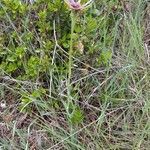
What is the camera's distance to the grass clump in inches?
65.0

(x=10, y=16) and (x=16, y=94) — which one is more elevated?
(x=10, y=16)

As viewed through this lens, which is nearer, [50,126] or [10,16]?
[50,126]

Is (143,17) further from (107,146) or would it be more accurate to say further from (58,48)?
(107,146)

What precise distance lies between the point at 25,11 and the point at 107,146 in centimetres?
69

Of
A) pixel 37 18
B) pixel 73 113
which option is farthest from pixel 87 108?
pixel 37 18

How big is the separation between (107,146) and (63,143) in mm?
168

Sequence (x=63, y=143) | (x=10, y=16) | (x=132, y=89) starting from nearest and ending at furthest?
(x=63, y=143), (x=132, y=89), (x=10, y=16)

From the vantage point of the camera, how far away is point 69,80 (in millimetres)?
1631

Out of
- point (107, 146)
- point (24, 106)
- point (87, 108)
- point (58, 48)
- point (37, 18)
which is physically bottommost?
point (107, 146)

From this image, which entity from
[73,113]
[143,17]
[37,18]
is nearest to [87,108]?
[73,113]

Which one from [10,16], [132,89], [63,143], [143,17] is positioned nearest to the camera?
[63,143]

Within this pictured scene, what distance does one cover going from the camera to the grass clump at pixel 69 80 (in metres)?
1.65

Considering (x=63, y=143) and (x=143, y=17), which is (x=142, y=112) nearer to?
(x=63, y=143)

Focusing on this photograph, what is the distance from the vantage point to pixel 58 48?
1.85m
